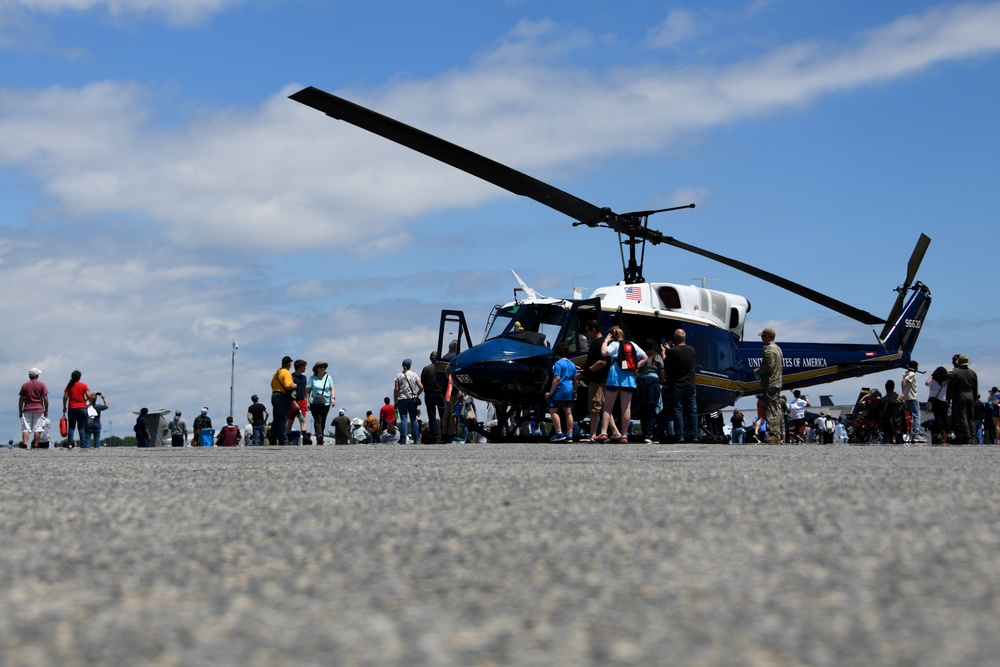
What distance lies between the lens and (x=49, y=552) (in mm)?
3928

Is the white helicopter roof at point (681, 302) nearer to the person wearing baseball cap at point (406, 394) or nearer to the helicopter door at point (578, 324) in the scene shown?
the helicopter door at point (578, 324)

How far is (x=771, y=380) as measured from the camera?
16391 mm

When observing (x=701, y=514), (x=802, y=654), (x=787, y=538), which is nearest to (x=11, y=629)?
(x=802, y=654)

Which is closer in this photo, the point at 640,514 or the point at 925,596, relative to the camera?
the point at 925,596

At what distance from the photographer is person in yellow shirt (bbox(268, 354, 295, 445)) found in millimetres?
20047

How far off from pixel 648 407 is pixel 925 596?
1488cm

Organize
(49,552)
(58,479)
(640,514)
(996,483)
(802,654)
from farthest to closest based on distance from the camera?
1. (58,479)
2. (996,483)
3. (640,514)
4. (49,552)
5. (802,654)

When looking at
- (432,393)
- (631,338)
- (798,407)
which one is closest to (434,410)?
(432,393)

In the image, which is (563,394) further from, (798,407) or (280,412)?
(798,407)

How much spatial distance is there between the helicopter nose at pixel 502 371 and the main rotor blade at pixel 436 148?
231 cm

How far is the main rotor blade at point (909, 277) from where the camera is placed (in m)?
27.8

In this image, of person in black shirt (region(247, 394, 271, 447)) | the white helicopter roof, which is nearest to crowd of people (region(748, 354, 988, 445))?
the white helicopter roof

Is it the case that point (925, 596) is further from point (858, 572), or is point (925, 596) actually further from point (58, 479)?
point (58, 479)

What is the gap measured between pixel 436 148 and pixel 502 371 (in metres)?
3.93
